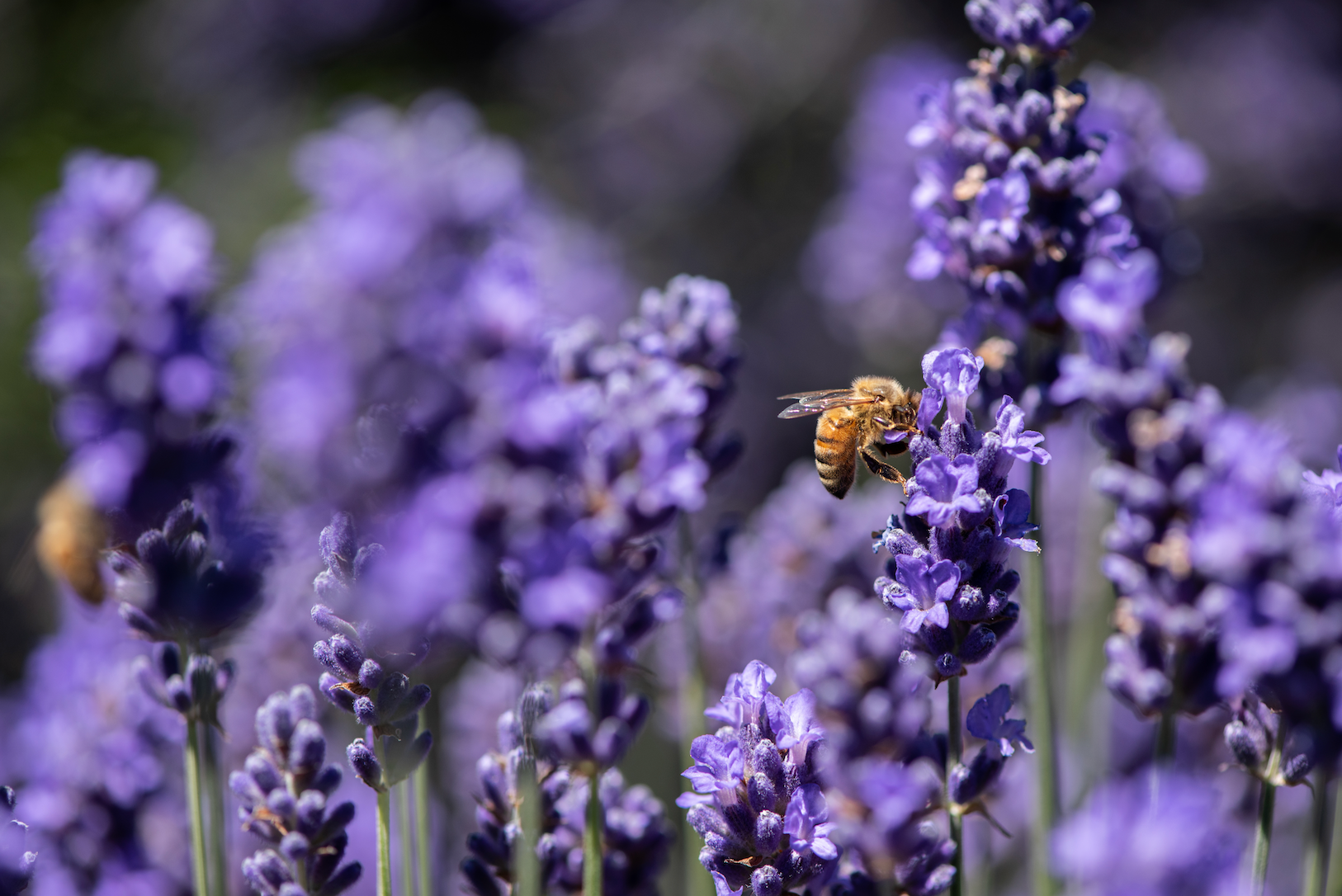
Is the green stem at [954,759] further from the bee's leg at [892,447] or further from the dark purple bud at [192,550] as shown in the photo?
the dark purple bud at [192,550]

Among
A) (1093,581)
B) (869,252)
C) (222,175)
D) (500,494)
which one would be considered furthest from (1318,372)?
(222,175)

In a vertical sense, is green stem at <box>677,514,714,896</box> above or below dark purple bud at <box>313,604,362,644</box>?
above

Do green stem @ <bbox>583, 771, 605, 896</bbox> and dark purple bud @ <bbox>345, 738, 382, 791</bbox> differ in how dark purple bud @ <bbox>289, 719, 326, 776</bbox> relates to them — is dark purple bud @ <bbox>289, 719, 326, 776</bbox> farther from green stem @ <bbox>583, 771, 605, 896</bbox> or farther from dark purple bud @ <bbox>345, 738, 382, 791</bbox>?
green stem @ <bbox>583, 771, 605, 896</bbox>

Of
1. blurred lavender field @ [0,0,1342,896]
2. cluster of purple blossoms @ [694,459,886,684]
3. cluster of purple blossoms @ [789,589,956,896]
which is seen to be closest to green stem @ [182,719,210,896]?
blurred lavender field @ [0,0,1342,896]

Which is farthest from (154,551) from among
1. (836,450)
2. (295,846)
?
(836,450)

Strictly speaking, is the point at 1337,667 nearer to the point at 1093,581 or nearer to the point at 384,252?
the point at 1093,581

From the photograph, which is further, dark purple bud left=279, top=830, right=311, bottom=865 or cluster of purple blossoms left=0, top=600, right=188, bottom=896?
cluster of purple blossoms left=0, top=600, right=188, bottom=896
